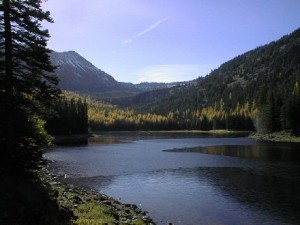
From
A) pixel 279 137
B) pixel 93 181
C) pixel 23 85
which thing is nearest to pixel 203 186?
pixel 93 181

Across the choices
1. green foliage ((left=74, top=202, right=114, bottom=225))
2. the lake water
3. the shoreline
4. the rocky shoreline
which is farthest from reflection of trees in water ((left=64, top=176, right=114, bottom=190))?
the shoreline

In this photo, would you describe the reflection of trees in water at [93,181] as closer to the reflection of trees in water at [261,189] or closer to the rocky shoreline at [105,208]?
the rocky shoreline at [105,208]

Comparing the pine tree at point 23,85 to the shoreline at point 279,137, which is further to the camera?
the shoreline at point 279,137

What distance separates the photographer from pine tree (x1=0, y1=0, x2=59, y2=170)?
27797 millimetres

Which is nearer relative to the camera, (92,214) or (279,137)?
(92,214)

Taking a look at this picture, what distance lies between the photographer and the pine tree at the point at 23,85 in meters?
27.8

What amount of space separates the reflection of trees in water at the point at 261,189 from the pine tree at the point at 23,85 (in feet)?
77.6

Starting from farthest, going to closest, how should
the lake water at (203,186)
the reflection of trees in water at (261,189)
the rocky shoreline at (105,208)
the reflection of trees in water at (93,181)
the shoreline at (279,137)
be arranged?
the shoreline at (279,137)
the reflection of trees in water at (93,181)
the reflection of trees in water at (261,189)
the lake water at (203,186)
the rocky shoreline at (105,208)

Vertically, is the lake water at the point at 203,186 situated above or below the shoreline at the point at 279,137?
below

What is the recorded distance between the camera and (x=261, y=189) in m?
49.5

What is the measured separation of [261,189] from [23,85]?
3369 centimetres

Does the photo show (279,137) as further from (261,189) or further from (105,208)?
(105,208)

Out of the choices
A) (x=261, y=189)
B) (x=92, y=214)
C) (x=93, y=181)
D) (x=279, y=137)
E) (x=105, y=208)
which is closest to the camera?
(x=92, y=214)

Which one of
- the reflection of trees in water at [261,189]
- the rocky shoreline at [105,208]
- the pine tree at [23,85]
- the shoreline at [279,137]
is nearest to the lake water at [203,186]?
the reflection of trees in water at [261,189]
